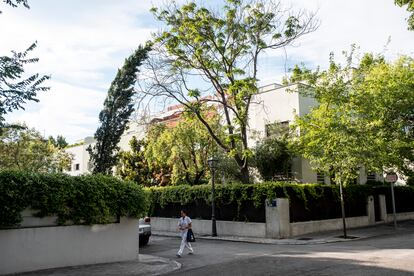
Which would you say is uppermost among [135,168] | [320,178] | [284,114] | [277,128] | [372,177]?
[284,114]

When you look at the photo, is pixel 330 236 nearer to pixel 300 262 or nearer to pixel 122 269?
pixel 300 262

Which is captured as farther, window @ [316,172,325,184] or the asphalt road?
window @ [316,172,325,184]

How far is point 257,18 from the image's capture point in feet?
73.7

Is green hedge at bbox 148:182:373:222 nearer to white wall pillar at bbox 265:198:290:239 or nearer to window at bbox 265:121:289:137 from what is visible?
white wall pillar at bbox 265:198:290:239

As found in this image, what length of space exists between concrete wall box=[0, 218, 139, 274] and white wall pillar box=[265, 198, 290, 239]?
8096 millimetres

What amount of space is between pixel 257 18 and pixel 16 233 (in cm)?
1685

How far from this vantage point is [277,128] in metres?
25.6

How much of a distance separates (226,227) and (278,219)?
3.48m

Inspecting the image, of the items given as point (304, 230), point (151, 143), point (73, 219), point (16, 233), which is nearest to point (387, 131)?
point (304, 230)

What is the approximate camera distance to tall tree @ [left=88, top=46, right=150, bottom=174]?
1478cm

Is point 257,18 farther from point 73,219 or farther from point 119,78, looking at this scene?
point 73,219

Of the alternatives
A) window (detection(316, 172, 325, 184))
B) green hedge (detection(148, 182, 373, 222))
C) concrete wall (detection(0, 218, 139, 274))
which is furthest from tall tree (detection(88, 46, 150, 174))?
window (detection(316, 172, 325, 184))

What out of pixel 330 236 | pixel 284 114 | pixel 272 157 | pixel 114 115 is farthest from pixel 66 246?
pixel 284 114

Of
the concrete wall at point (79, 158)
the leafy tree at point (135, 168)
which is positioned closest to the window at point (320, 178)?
the leafy tree at point (135, 168)
